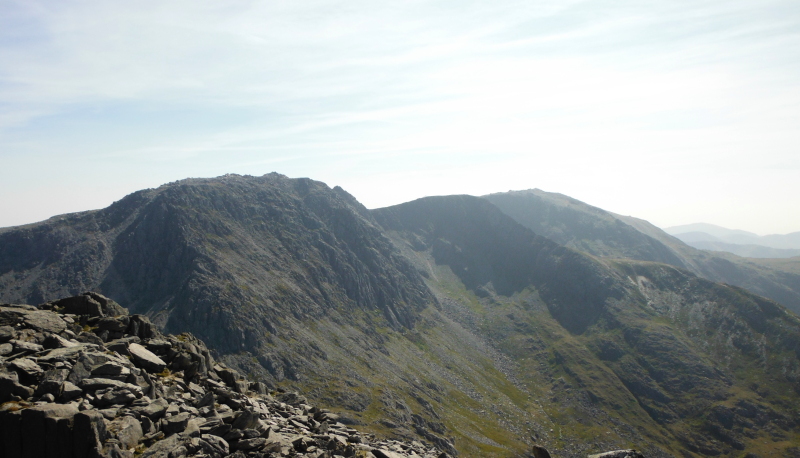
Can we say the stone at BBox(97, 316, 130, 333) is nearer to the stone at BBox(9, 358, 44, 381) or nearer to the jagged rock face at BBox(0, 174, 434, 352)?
the stone at BBox(9, 358, 44, 381)

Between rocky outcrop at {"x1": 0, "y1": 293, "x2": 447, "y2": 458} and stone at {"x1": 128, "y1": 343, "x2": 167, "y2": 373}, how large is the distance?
77 millimetres

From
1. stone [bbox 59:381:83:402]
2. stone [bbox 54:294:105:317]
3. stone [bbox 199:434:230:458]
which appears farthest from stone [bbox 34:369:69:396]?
stone [bbox 54:294:105:317]

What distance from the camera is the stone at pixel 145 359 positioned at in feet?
108

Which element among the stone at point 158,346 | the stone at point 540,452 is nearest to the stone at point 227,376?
the stone at point 158,346

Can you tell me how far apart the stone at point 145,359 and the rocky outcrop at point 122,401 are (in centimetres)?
8

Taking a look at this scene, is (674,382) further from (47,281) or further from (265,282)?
(47,281)

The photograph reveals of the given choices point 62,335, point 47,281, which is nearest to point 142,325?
point 62,335

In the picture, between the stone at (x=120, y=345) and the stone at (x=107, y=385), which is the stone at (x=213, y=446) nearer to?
the stone at (x=107, y=385)

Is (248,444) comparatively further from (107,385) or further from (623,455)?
(623,455)

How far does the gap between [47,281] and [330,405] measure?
124868mm

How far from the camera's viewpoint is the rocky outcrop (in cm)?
2323

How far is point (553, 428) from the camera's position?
171500 millimetres

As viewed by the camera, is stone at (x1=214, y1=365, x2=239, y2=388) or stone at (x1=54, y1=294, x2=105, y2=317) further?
stone at (x1=214, y1=365, x2=239, y2=388)

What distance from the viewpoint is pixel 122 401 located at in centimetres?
2659
